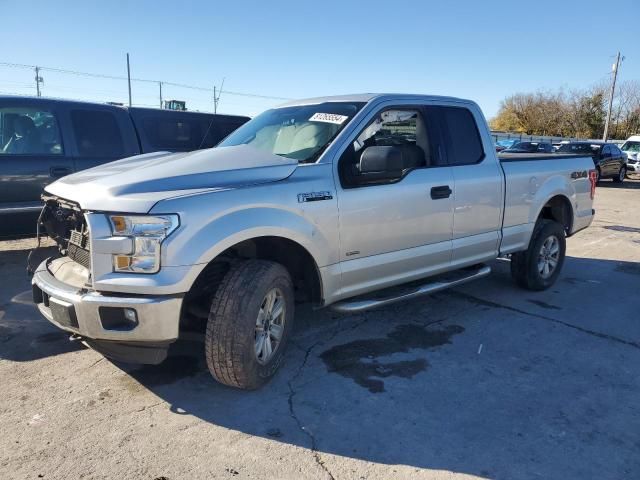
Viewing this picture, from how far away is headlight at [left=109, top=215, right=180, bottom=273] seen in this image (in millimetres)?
2926

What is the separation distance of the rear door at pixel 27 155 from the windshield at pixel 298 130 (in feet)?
8.87

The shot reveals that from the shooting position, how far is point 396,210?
13.4ft

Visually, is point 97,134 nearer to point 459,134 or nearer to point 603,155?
point 459,134

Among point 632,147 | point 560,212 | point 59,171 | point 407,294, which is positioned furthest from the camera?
point 632,147

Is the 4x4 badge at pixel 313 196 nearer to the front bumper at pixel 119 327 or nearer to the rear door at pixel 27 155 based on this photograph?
the front bumper at pixel 119 327

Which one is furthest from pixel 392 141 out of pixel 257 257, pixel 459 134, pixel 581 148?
pixel 581 148

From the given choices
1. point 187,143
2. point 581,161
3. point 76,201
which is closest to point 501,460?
point 76,201

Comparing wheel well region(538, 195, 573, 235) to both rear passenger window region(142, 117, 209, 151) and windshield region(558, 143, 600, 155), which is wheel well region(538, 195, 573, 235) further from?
windshield region(558, 143, 600, 155)

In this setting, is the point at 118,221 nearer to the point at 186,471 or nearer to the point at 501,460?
the point at 186,471

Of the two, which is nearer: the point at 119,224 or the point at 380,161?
the point at 119,224

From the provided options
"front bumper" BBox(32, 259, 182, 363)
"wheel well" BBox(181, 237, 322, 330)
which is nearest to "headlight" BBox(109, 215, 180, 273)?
"front bumper" BBox(32, 259, 182, 363)

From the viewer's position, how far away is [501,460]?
110 inches

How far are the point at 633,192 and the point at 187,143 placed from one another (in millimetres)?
18499

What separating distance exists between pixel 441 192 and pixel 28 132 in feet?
15.5
